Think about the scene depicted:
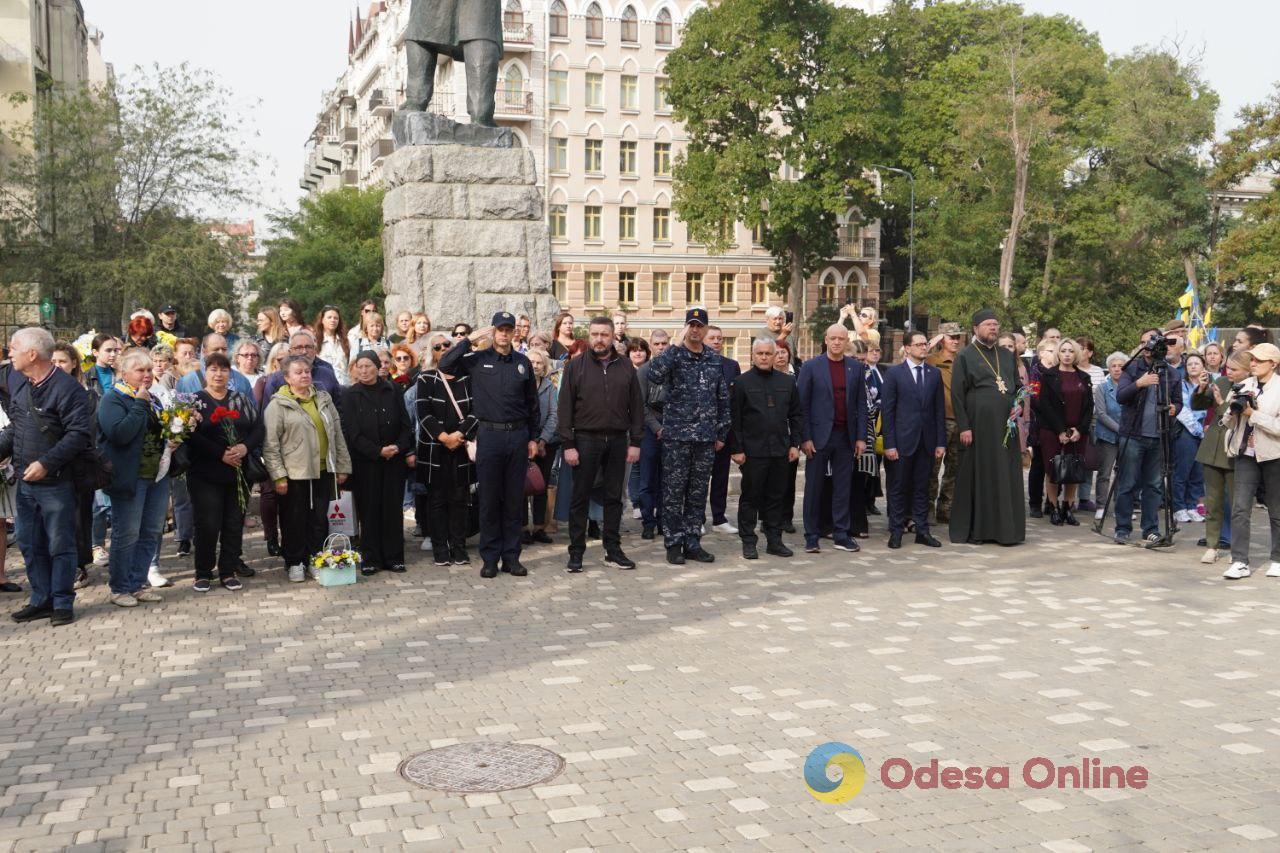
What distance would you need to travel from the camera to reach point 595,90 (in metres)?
60.2

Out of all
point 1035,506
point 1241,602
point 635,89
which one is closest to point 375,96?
point 635,89

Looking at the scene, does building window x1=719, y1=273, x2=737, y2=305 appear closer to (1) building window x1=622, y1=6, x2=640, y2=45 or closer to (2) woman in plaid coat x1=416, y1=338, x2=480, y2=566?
(1) building window x1=622, y1=6, x2=640, y2=45

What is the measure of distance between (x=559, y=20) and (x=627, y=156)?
7.16m

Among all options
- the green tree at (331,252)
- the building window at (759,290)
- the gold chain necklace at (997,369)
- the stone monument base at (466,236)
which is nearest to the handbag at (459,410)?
the stone monument base at (466,236)

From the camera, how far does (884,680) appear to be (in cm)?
687

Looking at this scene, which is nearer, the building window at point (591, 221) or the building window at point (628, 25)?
the building window at point (591, 221)

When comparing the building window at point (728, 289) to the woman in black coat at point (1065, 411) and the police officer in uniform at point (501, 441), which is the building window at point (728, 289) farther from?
the police officer in uniform at point (501, 441)

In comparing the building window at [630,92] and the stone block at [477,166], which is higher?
the building window at [630,92]

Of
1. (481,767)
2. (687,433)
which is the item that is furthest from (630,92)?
(481,767)

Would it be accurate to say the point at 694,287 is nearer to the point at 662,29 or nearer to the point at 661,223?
the point at 661,223

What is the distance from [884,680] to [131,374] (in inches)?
224

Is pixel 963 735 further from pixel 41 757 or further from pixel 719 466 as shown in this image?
pixel 719 466

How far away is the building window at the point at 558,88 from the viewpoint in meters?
59.5

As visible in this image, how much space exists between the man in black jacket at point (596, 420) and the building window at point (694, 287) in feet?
166
